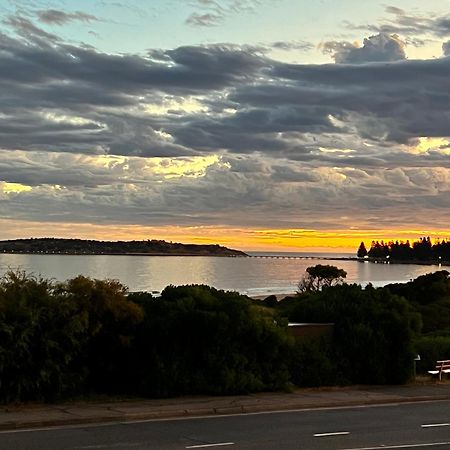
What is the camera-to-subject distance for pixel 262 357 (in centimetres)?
2139

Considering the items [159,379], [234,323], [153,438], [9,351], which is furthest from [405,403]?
[9,351]

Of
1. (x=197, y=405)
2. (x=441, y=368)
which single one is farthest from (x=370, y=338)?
(x=197, y=405)

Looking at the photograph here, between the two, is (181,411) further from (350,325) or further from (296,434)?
(350,325)

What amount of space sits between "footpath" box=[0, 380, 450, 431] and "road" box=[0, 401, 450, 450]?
0.50m

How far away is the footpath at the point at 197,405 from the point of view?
1665cm

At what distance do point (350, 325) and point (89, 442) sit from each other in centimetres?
1082

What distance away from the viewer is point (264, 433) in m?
15.6

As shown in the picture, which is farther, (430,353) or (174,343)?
(430,353)

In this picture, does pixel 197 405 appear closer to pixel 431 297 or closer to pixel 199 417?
pixel 199 417

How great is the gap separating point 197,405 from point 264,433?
340 centimetres

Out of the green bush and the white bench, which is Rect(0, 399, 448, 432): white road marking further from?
the green bush

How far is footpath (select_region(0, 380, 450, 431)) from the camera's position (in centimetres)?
1665

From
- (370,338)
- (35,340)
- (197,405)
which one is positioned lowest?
(197,405)

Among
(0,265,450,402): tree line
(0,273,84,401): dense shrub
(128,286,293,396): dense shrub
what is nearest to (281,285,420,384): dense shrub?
(0,265,450,402): tree line
